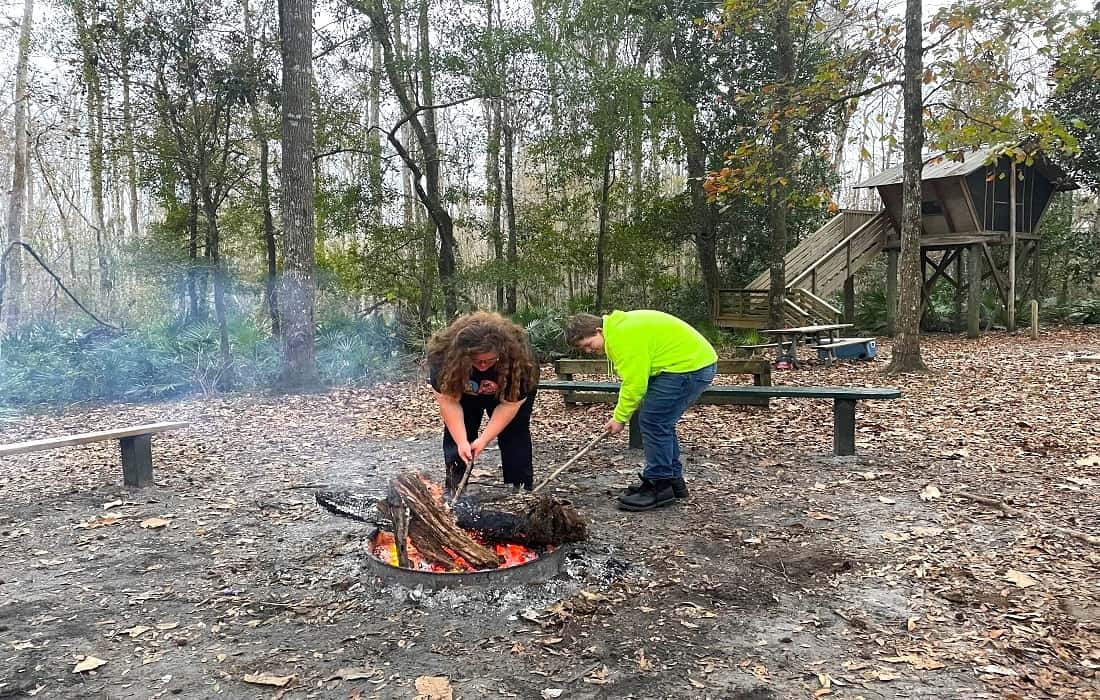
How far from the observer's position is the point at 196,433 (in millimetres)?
7703

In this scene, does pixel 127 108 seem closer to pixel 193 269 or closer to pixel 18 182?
pixel 193 269

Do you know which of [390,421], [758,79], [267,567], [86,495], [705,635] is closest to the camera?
[705,635]

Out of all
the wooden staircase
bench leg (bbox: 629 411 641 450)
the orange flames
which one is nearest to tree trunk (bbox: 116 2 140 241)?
bench leg (bbox: 629 411 641 450)

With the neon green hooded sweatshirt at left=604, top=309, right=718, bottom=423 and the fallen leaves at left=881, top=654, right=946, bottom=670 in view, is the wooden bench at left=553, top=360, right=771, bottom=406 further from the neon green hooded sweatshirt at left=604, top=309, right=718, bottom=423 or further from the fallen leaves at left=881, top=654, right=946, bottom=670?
the fallen leaves at left=881, top=654, right=946, bottom=670

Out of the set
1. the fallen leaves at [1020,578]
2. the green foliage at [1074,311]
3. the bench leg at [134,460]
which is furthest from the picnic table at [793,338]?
the bench leg at [134,460]

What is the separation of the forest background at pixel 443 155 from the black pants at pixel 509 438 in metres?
6.37

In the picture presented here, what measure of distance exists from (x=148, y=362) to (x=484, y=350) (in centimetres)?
857

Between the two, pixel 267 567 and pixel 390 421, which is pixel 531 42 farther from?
pixel 267 567

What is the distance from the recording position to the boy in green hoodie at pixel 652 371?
4273mm

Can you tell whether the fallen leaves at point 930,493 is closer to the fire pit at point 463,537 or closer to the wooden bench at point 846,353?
the fire pit at point 463,537

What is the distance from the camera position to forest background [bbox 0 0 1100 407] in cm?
973

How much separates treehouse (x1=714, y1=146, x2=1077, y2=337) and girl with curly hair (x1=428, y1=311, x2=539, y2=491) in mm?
11214

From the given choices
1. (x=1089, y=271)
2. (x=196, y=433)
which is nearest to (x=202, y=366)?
(x=196, y=433)

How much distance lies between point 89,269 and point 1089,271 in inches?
982
